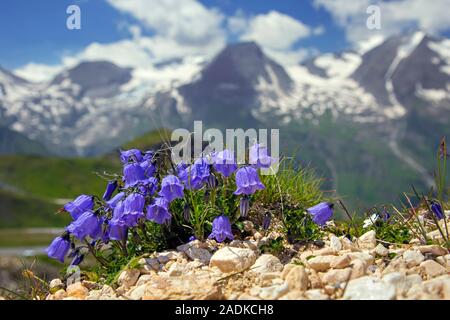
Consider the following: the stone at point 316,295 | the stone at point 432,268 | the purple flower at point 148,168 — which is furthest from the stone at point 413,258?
the purple flower at point 148,168

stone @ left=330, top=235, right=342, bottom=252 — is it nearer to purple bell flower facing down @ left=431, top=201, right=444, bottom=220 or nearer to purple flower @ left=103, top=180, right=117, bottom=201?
purple bell flower facing down @ left=431, top=201, right=444, bottom=220

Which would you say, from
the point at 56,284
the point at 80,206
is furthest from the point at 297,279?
the point at 56,284

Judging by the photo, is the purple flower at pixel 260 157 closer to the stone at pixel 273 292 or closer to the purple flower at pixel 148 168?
the purple flower at pixel 148 168

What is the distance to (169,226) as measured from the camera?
698 centimetres

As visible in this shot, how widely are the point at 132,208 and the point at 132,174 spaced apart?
538mm

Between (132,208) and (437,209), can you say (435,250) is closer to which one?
(437,209)

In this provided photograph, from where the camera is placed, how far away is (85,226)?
21.0 feet

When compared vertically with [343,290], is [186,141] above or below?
above

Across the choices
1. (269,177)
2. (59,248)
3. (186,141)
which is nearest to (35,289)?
(59,248)

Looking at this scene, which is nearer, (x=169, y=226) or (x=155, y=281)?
(x=155, y=281)
